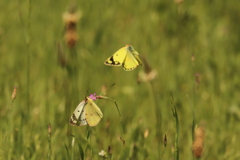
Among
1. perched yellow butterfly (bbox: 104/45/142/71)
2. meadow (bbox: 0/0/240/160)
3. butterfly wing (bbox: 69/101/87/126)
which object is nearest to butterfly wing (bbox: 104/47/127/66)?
perched yellow butterfly (bbox: 104/45/142/71)

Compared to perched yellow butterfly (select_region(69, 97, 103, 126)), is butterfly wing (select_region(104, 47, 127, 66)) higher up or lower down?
higher up

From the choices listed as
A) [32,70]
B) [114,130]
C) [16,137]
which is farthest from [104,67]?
[16,137]

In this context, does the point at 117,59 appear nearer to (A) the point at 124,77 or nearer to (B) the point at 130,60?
(B) the point at 130,60

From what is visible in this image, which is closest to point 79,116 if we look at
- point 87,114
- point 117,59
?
point 87,114

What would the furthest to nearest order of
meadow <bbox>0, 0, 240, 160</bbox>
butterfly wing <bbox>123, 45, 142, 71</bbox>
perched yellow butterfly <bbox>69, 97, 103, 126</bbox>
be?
meadow <bbox>0, 0, 240, 160</bbox> → butterfly wing <bbox>123, 45, 142, 71</bbox> → perched yellow butterfly <bbox>69, 97, 103, 126</bbox>

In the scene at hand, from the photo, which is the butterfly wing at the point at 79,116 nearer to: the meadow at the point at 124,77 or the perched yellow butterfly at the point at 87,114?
the perched yellow butterfly at the point at 87,114

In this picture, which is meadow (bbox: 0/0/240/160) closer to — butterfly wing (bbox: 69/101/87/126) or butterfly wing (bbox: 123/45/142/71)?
butterfly wing (bbox: 123/45/142/71)
